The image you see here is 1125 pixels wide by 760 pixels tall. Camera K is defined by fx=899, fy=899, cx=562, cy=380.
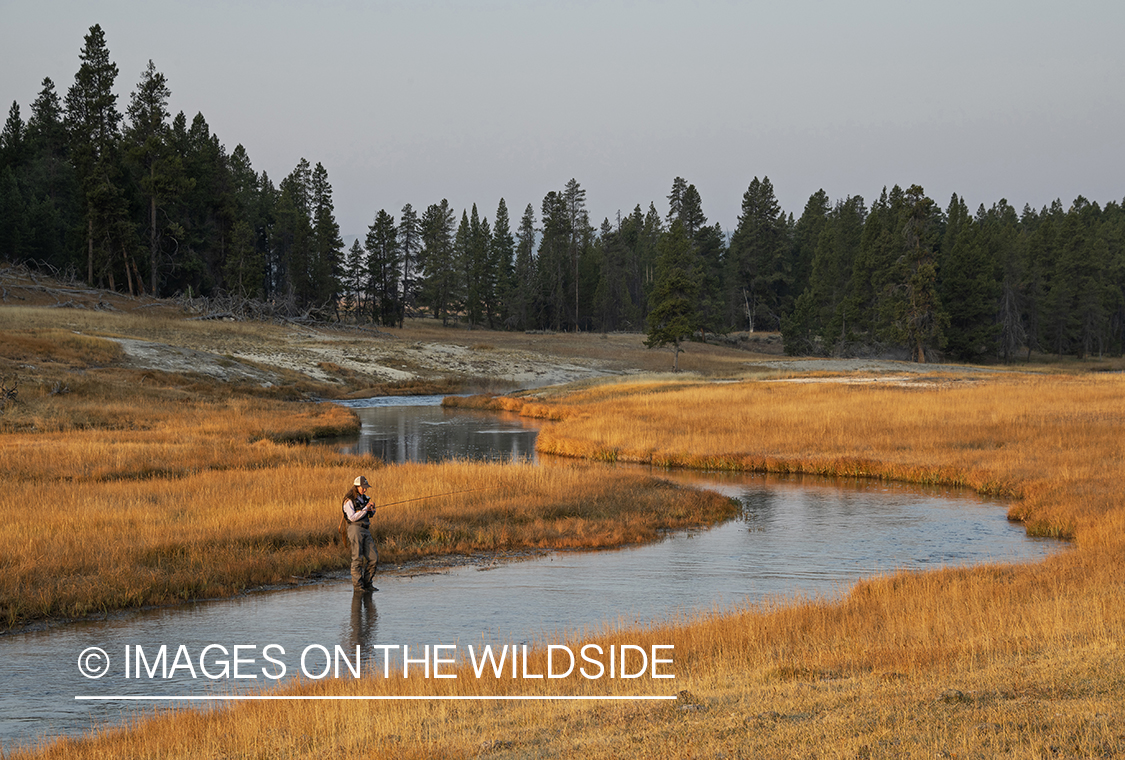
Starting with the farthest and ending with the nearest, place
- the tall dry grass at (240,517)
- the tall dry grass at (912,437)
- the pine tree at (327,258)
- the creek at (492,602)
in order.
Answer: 1. the pine tree at (327,258)
2. the tall dry grass at (912,437)
3. the tall dry grass at (240,517)
4. the creek at (492,602)

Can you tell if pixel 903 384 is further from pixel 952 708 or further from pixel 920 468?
pixel 952 708

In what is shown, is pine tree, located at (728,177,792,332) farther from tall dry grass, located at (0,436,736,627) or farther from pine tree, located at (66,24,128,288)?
tall dry grass, located at (0,436,736,627)

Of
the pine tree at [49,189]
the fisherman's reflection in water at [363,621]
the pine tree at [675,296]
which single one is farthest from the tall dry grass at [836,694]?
the pine tree at [49,189]

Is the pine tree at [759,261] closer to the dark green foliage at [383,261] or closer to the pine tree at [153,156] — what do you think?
the dark green foliage at [383,261]

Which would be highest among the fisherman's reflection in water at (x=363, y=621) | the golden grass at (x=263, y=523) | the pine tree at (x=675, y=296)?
the pine tree at (x=675, y=296)

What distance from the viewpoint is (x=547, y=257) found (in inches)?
5202

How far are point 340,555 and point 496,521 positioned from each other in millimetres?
4415

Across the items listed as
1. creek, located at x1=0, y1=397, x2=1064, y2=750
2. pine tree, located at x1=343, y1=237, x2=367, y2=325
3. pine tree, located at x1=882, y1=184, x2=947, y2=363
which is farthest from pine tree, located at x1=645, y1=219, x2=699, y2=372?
pine tree, located at x1=343, y1=237, x2=367, y2=325

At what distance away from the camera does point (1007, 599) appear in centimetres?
1273

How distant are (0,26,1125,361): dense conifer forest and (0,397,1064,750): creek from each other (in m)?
56.7

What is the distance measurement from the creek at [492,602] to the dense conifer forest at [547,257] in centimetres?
5669

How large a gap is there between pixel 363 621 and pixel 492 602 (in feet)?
7.53

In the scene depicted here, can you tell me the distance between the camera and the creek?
455 inches

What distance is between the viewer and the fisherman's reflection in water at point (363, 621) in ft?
43.7
